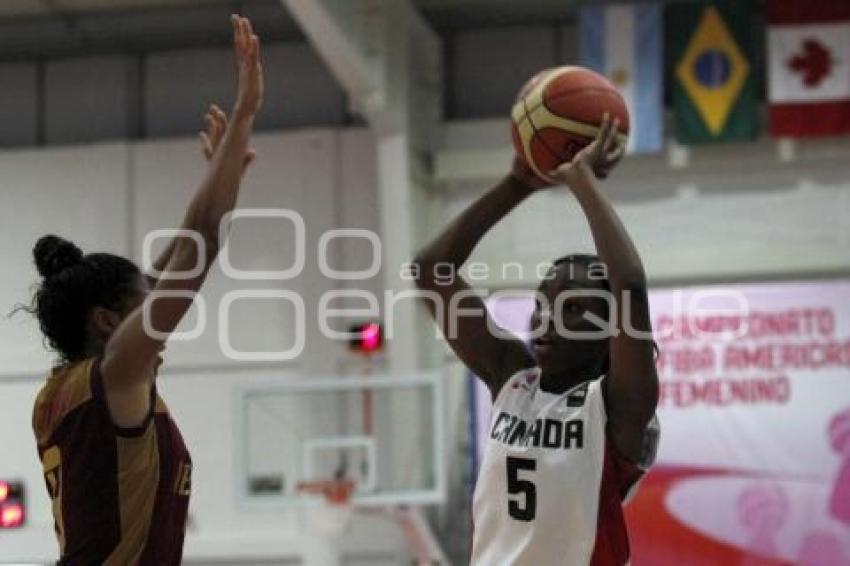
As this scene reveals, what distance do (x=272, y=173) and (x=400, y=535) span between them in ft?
8.10

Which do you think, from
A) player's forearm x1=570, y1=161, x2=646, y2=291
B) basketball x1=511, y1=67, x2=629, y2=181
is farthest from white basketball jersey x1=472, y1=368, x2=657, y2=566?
basketball x1=511, y1=67, x2=629, y2=181

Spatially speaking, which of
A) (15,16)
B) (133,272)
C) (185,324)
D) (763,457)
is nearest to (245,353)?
(185,324)

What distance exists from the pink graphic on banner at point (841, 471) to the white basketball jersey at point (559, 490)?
6.15 meters

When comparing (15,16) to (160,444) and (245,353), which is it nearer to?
(245,353)

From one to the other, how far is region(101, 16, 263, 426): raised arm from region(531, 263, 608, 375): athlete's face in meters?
0.71

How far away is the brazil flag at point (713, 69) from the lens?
897 cm

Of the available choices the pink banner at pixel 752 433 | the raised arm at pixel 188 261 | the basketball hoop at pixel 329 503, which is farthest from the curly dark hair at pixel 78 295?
the pink banner at pixel 752 433

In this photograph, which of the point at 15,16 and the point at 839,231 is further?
the point at 15,16

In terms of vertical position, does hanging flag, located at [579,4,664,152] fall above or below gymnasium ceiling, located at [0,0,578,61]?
below

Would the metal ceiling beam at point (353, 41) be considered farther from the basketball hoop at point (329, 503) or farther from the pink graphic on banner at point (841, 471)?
the pink graphic on banner at point (841, 471)

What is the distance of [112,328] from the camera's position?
2.73 meters

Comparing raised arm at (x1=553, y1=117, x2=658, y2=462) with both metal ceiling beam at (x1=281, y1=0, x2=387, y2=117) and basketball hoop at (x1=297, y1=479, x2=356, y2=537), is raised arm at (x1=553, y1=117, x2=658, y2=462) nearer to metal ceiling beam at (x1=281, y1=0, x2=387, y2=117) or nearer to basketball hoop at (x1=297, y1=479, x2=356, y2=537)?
metal ceiling beam at (x1=281, y1=0, x2=387, y2=117)

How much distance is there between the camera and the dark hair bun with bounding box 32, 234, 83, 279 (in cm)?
278

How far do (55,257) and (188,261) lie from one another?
406 millimetres
